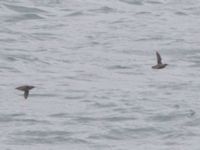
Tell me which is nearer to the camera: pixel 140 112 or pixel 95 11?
pixel 140 112

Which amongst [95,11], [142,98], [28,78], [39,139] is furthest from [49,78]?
[95,11]

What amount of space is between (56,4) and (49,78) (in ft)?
42.3

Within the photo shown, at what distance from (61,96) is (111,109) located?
1576 mm

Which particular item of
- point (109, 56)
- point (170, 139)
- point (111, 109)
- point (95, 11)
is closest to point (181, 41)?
point (109, 56)

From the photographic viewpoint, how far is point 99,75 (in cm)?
3041

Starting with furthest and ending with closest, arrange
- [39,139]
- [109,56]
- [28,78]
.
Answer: [109,56] → [28,78] → [39,139]

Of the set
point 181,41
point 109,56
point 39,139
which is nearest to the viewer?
point 39,139

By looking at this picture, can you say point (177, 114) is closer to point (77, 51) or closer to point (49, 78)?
point (49, 78)

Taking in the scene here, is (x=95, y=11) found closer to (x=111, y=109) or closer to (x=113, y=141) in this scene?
(x=111, y=109)

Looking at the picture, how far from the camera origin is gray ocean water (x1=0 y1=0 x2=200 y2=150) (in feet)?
82.4

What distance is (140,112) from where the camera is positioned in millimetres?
26922

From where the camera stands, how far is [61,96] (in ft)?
93.0

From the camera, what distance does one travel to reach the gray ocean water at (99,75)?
2511 cm

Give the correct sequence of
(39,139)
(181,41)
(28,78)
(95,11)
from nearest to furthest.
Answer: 1. (39,139)
2. (28,78)
3. (181,41)
4. (95,11)
